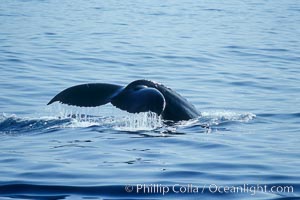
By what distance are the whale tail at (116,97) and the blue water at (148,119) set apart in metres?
0.43

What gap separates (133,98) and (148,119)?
96 centimetres

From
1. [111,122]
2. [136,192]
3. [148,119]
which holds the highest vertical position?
[148,119]

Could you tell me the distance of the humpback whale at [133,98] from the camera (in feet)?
28.6

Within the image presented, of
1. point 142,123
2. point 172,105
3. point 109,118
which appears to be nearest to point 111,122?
point 109,118

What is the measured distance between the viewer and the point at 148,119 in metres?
9.84

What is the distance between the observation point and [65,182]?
728cm

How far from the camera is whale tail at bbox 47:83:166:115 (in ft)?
28.5

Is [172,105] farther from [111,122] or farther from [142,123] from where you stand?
[111,122]

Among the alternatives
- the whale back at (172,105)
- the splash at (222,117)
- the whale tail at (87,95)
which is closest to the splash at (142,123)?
the whale back at (172,105)

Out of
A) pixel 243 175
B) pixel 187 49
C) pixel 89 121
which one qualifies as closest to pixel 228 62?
pixel 187 49

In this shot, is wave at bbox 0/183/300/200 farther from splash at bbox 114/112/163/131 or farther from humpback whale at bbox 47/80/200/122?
splash at bbox 114/112/163/131

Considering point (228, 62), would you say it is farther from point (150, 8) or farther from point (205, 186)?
point (150, 8)

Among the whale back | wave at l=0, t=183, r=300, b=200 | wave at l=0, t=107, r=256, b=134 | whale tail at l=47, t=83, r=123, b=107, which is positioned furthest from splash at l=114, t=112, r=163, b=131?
wave at l=0, t=183, r=300, b=200

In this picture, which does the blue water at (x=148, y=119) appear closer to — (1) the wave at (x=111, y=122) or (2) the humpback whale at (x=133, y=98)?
(1) the wave at (x=111, y=122)
